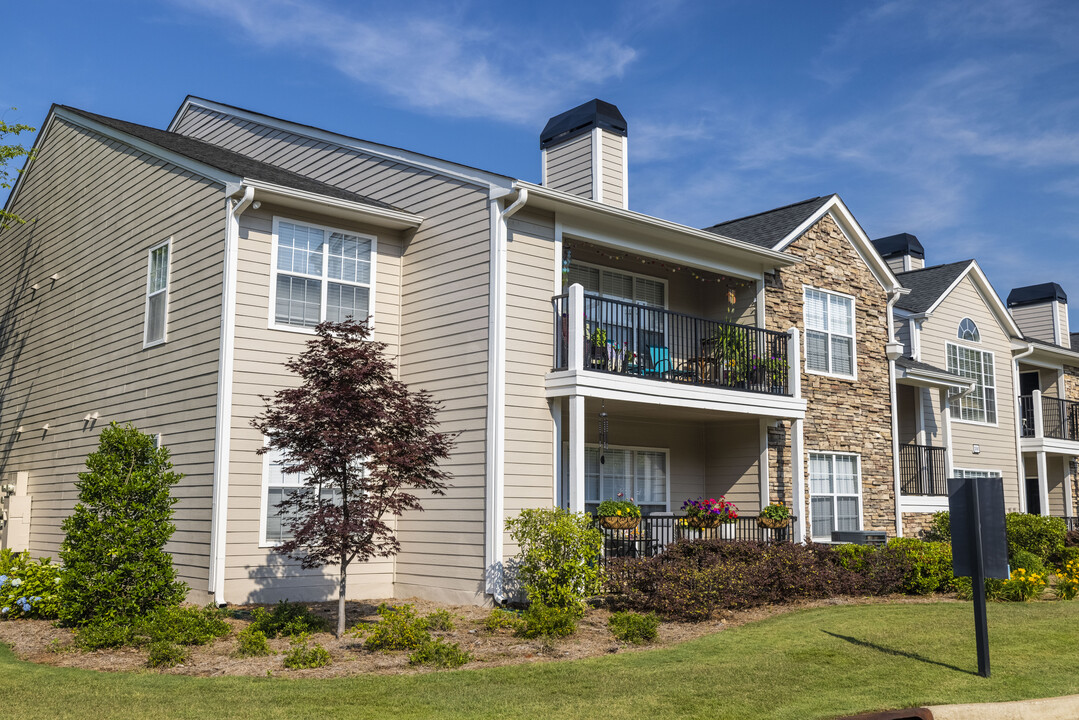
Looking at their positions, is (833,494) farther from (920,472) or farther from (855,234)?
(855,234)

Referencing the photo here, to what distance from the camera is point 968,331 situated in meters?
23.9

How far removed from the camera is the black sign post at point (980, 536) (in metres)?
7.82

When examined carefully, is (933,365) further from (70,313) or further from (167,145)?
(70,313)

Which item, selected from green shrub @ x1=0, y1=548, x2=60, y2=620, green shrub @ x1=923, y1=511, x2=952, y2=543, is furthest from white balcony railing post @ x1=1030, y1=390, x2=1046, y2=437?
green shrub @ x1=0, y1=548, x2=60, y2=620

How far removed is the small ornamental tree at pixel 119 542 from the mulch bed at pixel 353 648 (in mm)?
491

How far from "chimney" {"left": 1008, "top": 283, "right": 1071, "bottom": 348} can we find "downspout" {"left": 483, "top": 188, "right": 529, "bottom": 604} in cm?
2410

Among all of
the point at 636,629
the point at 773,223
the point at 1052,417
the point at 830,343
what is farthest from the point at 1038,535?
the point at 636,629

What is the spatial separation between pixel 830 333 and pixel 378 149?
9.25m

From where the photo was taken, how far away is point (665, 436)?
16.6m

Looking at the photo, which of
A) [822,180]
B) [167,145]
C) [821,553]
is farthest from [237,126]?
[821,553]

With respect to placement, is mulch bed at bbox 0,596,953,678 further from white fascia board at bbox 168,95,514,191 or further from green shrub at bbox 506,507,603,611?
white fascia board at bbox 168,95,514,191

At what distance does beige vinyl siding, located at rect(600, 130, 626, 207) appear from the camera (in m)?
16.3

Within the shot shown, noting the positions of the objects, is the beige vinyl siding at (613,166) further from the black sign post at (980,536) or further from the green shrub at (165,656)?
the green shrub at (165,656)

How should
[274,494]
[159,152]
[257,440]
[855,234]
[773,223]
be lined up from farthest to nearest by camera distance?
[855,234], [773,223], [159,152], [274,494], [257,440]
